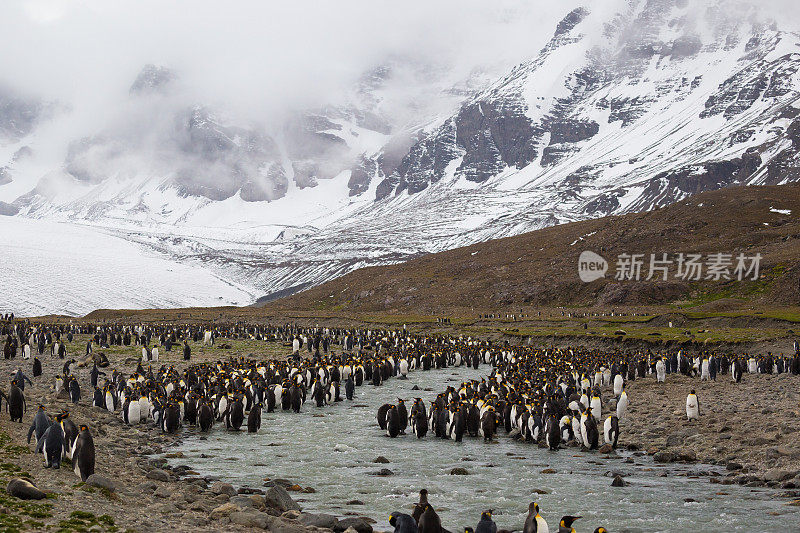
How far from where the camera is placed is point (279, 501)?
11.4 m

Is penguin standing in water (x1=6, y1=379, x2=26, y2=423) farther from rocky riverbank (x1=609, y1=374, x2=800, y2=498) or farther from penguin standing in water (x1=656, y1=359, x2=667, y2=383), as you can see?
penguin standing in water (x1=656, y1=359, x2=667, y2=383)

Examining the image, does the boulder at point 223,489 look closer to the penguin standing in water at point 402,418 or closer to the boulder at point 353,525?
the boulder at point 353,525

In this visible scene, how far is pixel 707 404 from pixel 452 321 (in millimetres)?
42169

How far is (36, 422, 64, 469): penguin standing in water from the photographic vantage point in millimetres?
12359

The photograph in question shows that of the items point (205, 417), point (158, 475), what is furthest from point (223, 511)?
point (205, 417)

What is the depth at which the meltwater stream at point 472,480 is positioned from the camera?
11258 mm

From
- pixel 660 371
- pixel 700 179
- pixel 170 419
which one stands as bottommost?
pixel 170 419

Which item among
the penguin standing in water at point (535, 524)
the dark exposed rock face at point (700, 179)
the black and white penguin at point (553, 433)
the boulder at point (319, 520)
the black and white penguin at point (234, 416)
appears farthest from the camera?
the dark exposed rock face at point (700, 179)

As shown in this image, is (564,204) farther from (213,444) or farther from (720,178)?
(213,444)

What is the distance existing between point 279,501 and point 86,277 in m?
105

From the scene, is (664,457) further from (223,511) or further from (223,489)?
(223,511)

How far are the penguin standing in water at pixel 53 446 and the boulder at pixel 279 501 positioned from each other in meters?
3.93

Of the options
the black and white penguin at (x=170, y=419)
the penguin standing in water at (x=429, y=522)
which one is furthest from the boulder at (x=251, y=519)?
the black and white penguin at (x=170, y=419)

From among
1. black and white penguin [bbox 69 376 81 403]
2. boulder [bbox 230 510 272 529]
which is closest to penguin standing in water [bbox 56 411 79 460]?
boulder [bbox 230 510 272 529]
